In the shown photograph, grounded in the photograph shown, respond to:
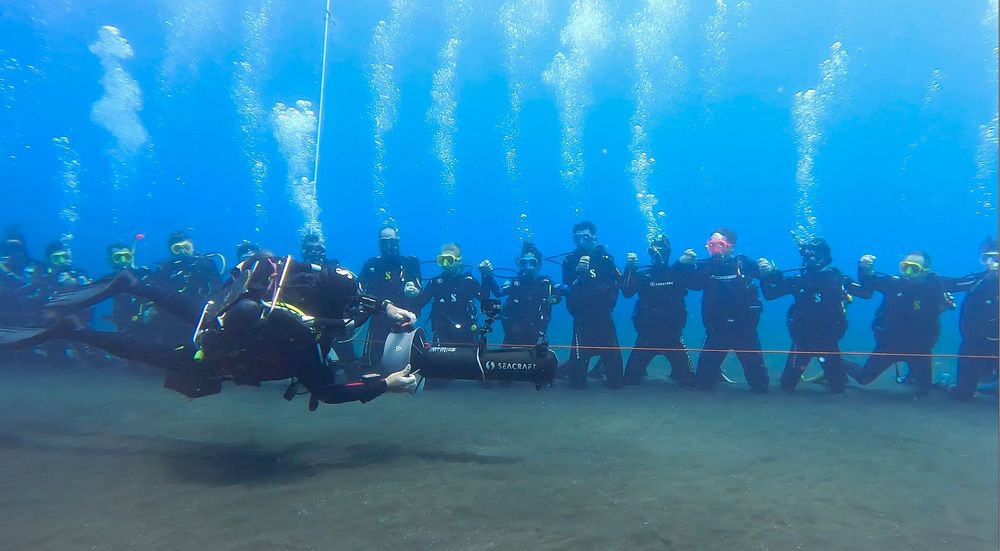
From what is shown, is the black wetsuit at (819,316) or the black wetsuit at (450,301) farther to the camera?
the black wetsuit at (450,301)

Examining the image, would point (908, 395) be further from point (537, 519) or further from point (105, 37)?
point (105, 37)

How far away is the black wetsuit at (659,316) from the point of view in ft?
31.3

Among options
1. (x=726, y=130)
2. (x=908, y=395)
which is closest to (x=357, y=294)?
(x=908, y=395)

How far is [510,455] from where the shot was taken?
18.4ft

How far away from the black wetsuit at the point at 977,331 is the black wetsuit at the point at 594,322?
18.7ft

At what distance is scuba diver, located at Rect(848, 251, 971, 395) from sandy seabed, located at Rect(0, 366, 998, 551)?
3.29 feet

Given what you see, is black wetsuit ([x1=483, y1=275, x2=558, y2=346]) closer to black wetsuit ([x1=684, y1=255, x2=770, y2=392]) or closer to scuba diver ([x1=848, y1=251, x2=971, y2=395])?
black wetsuit ([x1=684, y1=255, x2=770, y2=392])

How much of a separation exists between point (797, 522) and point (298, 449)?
16.5 ft

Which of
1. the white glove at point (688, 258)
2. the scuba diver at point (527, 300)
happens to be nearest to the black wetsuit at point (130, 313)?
the scuba diver at point (527, 300)

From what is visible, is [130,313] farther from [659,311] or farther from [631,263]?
[659,311]

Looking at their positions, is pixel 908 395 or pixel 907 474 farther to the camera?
pixel 908 395

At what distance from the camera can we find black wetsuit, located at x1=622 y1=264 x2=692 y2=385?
9539 mm

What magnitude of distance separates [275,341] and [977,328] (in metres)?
11.1

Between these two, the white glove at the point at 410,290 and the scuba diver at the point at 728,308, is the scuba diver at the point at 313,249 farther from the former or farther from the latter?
the scuba diver at the point at 728,308
